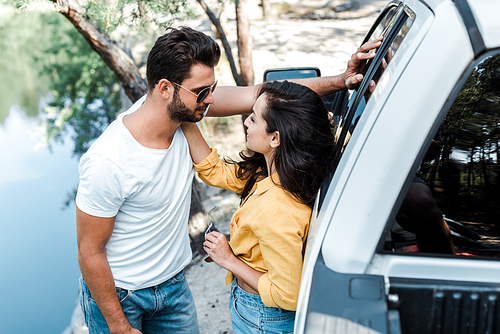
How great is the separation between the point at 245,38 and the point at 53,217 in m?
5.56

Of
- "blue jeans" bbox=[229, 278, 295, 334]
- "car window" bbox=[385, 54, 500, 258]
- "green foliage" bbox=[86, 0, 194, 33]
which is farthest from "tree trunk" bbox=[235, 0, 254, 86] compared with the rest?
"car window" bbox=[385, 54, 500, 258]

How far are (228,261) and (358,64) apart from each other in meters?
1.11

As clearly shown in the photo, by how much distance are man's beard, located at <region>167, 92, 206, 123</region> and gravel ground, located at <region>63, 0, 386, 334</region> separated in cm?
237

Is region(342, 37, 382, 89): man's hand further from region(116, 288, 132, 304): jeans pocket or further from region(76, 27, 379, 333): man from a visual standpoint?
region(116, 288, 132, 304): jeans pocket

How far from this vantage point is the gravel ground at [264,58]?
161 inches

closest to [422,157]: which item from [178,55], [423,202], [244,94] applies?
[423,202]

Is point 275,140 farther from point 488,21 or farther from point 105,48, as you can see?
point 105,48

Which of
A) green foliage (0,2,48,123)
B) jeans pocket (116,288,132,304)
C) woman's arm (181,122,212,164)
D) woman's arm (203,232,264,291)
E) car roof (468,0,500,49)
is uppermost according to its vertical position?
car roof (468,0,500,49)

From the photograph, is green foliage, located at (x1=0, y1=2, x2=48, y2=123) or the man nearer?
the man

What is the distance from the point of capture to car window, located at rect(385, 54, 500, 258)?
3.94 ft

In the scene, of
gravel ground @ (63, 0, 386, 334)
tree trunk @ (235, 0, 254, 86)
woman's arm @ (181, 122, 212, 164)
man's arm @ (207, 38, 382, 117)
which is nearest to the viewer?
woman's arm @ (181, 122, 212, 164)

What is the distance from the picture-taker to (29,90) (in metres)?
16.0

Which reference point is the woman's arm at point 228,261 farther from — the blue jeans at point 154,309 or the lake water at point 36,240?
the lake water at point 36,240

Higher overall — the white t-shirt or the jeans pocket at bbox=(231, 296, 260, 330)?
the white t-shirt
